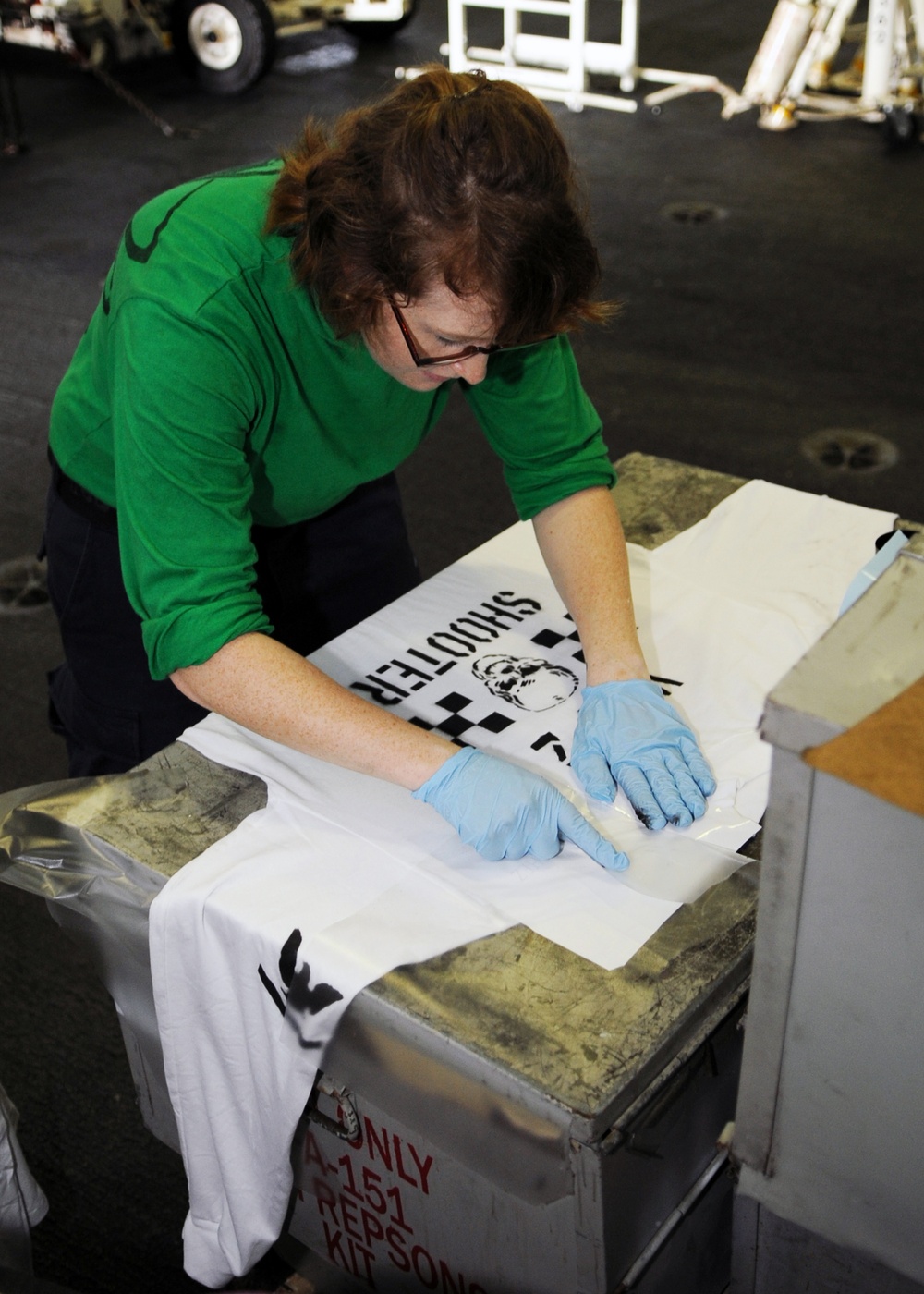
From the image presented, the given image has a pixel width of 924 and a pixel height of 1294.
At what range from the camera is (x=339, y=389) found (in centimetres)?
124

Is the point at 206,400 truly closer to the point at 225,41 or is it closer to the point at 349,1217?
the point at 349,1217

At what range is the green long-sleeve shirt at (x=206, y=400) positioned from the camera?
1063 millimetres

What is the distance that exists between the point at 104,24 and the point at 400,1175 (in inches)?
217

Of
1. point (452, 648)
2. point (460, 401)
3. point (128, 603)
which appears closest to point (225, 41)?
point (460, 401)

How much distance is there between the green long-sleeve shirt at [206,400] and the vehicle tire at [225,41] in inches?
180

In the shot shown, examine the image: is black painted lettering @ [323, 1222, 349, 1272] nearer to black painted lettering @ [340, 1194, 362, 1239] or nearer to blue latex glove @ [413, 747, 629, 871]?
black painted lettering @ [340, 1194, 362, 1239]

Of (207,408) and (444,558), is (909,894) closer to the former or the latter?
(207,408)

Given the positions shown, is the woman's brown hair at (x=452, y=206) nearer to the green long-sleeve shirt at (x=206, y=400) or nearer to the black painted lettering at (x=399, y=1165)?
the green long-sleeve shirt at (x=206, y=400)

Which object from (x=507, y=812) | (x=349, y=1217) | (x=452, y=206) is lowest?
(x=349, y=1217)

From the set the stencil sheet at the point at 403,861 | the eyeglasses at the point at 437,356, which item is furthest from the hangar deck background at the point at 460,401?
the eyeglasses at the point at 437,356

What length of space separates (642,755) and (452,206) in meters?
0.50

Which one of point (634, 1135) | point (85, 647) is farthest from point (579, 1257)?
point (85, 647)

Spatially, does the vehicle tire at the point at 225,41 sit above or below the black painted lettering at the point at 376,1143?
above

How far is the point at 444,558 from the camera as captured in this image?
2639 mm
